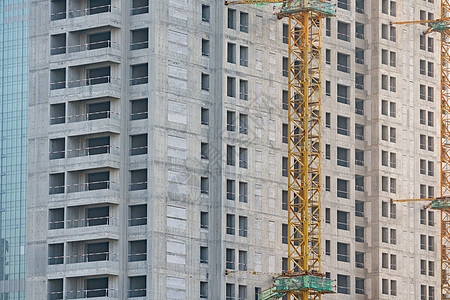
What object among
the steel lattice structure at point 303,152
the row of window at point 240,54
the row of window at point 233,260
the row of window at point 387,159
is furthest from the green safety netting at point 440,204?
the row of window at point 240,54

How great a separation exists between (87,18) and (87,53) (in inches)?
156

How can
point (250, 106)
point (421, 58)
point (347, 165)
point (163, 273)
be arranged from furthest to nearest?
point (421, 58), point (347, 165), point (250, 106), point (163, 273)

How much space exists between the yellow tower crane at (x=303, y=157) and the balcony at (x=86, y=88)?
1692 cm

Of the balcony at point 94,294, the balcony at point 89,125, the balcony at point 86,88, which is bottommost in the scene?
the balcony at point 94,294

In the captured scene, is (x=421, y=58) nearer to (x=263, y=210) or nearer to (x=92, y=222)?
(x=263, y=210)

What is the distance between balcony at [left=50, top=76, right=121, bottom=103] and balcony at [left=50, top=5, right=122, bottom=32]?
567 cm

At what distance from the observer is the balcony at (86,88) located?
164 m

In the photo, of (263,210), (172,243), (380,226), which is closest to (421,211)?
(380,226)

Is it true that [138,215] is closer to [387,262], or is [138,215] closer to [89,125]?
[89,125]

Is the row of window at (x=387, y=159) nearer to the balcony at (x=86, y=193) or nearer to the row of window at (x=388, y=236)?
the row of window at (x=388, y=236)

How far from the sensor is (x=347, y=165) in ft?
611

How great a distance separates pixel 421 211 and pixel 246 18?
39.7 m

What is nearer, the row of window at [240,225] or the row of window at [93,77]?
the row of window at [93,77]

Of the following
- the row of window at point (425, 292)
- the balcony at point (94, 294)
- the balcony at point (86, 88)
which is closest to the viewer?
the balcony at point (94, 294)
